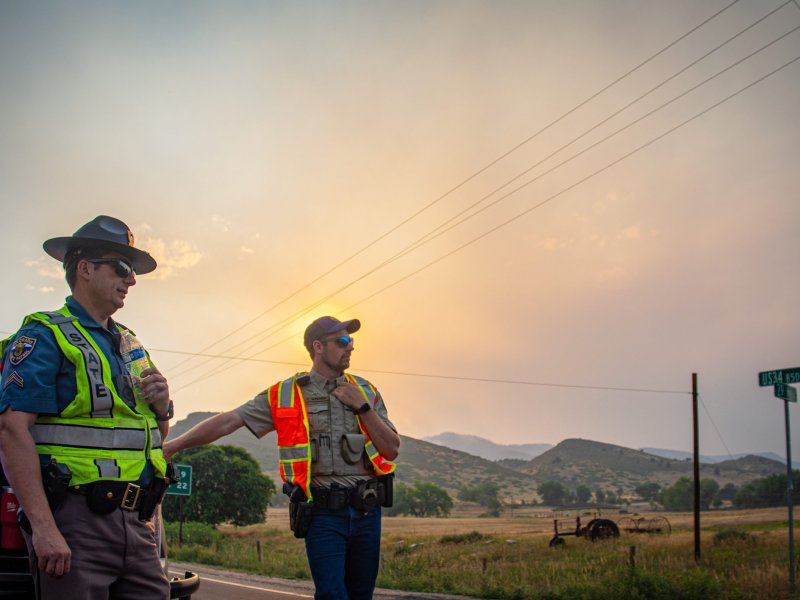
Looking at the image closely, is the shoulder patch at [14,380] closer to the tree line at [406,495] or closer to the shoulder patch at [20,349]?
the shoulder patch at [20,349]

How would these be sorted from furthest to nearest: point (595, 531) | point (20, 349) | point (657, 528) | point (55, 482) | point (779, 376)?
1. point (657, 528)
2. point (595, 531)
3. point (779, 376)
4. point (20, 349)
5. point (55, 482)

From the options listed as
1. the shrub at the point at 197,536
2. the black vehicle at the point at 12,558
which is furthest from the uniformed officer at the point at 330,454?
the shrub at the point at 197,536

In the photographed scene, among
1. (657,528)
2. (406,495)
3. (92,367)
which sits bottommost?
(406,495)

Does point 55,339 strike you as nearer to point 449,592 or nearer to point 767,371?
point 449,592

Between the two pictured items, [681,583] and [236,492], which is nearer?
[681,583]

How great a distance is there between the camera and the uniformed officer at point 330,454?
4152 millimetres

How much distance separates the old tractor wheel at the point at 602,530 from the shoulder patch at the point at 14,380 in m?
34.3

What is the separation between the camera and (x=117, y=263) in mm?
3316

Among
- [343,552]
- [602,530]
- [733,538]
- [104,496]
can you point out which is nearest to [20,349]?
[104,496]

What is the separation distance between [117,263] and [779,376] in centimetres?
1124

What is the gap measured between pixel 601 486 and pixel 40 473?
189900mm

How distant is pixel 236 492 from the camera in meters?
49.8

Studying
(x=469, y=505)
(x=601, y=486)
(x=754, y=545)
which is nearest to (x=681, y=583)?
(x=754, y=545)

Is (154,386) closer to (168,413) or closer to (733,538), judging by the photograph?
(168,413)
